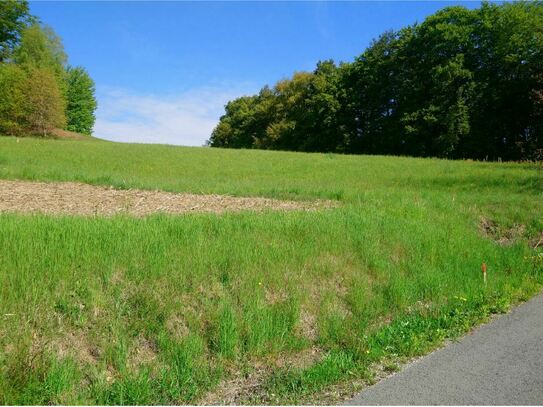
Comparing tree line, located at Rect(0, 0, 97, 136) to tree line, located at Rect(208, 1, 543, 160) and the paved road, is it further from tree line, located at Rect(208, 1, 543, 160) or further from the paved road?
the paved road

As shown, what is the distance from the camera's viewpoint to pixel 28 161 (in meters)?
23.1

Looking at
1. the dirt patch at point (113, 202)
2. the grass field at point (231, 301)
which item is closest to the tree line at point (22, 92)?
the dirt patch at point (113, 202)

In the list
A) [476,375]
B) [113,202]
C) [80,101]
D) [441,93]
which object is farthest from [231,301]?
[80,101]

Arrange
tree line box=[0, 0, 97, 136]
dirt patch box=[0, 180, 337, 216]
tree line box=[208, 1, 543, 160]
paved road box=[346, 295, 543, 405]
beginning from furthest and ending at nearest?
1. tree line box=[0, 0, 97, 136]
2. tree line box=[208, 1, 543, 160]
3. dirt patch box=[0, 180, 337, 216]
4. paved road box=[346, 295, 543, 405]

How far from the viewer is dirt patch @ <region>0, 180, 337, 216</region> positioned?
10320 millimetres

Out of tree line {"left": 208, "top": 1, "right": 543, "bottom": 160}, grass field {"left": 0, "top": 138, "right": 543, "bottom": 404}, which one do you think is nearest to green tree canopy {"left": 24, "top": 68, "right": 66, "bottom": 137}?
tree line {"left": 208, "top": 1, "right": 543, "bottom": 160}

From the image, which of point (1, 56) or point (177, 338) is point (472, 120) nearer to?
point (177, 338)

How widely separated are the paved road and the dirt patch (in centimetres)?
618

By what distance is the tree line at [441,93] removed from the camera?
46.5 m

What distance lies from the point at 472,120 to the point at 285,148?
3017cm

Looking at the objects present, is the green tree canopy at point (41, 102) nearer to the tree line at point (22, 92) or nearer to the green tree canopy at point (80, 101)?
the tree line at point (22, 92)

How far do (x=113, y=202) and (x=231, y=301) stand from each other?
23.5 feet

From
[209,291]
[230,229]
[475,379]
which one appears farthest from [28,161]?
[475,379]

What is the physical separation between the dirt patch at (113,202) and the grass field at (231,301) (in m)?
2.27
